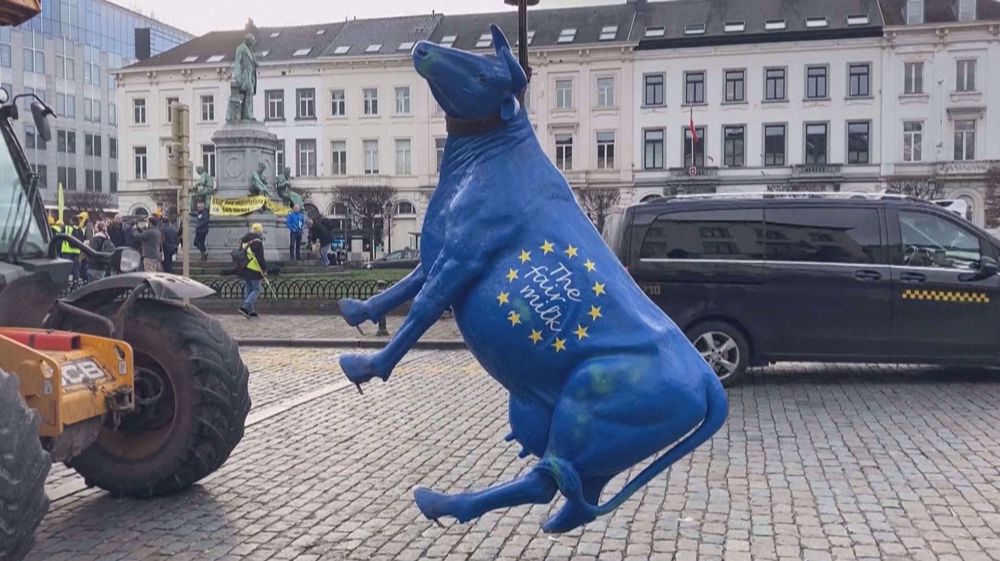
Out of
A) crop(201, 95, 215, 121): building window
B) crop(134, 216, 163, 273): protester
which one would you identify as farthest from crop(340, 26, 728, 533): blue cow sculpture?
crop(201, 95, 215, 121): building window

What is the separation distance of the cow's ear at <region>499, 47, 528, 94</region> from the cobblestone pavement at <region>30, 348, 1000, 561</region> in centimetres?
240

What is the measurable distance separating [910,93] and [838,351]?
160ft

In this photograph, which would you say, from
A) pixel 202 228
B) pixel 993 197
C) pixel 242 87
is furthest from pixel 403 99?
pixel 202 228

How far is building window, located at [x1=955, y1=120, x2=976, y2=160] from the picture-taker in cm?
5306

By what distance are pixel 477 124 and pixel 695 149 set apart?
5505 centimetres

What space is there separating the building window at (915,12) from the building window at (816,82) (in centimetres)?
543

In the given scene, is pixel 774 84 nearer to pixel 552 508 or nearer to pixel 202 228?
pixel 202 228

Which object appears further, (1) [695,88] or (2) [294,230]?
(1) [695,88]

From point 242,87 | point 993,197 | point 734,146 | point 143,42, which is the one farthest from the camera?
point 143,42

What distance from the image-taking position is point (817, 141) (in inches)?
2189

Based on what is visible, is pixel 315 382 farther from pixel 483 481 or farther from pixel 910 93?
pixel 910 93

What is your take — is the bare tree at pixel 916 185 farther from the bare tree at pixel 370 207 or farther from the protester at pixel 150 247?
the protester at pixel 150 247

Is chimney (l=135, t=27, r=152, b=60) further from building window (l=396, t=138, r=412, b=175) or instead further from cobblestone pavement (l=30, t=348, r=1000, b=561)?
cobblestone pavement (l=30, t=348, r=1000, b=561)

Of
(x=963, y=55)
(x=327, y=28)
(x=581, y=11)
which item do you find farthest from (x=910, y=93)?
(x=327, y=28)
